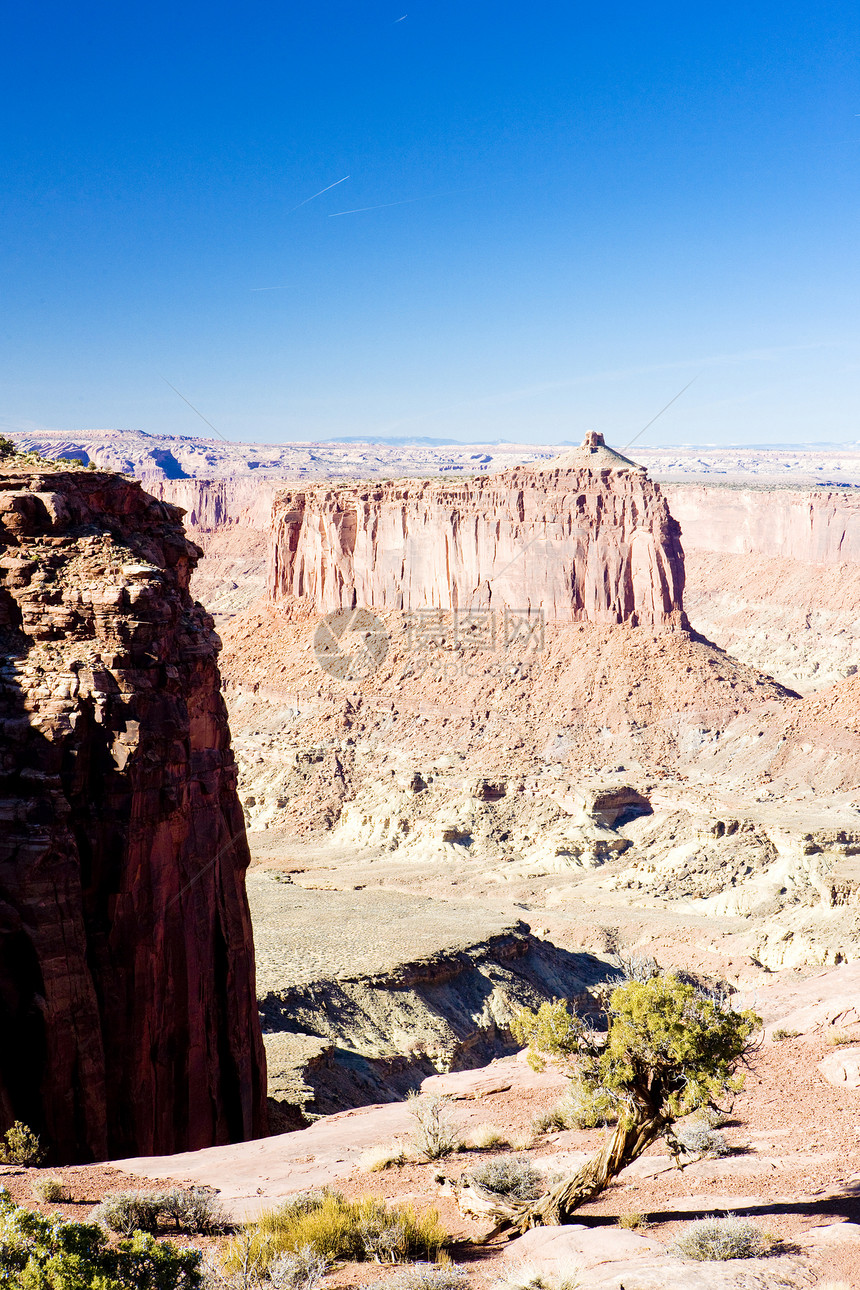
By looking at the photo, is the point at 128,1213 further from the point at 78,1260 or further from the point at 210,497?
the point at 210,497

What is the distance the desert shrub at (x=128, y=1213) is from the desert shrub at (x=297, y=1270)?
1903 millimetres

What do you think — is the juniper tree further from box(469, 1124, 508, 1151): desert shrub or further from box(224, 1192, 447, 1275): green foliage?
box(469, 1124, 508, 1151): desert shrub

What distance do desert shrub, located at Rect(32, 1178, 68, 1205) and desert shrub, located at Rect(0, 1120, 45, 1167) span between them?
1.69 meters

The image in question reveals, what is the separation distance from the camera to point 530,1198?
1209cm

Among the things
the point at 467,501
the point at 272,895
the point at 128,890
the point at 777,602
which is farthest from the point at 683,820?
the point at 777,602

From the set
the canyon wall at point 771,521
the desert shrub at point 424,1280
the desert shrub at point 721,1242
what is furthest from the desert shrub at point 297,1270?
the canyon wall at point 771,521

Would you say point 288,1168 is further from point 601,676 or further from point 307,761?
point 601,676

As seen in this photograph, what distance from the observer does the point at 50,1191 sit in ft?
39.3

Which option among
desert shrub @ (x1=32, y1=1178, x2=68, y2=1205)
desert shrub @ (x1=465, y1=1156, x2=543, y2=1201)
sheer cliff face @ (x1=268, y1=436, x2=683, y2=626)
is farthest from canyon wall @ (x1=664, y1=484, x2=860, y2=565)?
desert shrub @ (x1=32, y1=1178, x2=68, y2=1205)

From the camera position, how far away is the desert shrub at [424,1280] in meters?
9.48

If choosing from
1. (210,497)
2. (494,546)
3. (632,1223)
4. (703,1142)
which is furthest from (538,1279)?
(210,497)

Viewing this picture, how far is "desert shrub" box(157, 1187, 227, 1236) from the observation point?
11.7 meters

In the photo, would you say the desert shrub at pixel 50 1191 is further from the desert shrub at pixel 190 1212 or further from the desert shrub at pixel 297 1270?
the desert shrub at pixel 297 1270

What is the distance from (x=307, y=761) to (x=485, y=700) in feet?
45.5
